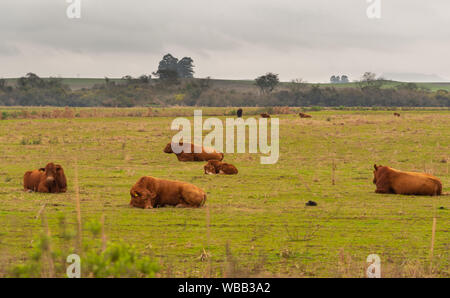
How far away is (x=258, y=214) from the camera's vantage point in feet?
43.2

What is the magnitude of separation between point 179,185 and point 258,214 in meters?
1.95

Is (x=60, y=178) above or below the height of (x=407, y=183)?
above

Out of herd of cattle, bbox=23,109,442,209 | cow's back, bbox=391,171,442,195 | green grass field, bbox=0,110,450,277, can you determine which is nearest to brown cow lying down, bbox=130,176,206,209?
herd of cattle, bbox=23,109,442,209

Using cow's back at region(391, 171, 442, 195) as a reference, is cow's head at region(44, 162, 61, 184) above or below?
above

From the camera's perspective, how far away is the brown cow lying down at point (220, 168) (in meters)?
20.2

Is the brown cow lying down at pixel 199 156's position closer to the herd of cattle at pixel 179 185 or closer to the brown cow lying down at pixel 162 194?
the herd of cattle at pixel 179 185

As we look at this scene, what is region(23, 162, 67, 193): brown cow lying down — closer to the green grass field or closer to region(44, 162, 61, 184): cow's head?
region(44, 162, 61, 184): cow's head

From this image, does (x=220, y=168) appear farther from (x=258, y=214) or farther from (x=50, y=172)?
(x=258, y=214)

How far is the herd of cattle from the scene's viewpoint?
44.4ft

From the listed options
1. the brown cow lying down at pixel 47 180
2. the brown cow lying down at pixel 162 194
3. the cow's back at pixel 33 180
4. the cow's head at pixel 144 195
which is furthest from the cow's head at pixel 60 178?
the cow's head at pixel 144 195

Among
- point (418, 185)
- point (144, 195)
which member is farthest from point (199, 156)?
point (144, 195)

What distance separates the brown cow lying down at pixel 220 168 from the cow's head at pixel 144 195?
6791 mm

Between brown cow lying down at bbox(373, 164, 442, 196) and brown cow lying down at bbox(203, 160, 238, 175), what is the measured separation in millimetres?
5451

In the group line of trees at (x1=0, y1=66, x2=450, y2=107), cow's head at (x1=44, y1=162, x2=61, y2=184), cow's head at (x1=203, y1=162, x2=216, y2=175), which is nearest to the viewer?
cow's head at (x1=44, y1=162, x2=61, y2=184)
